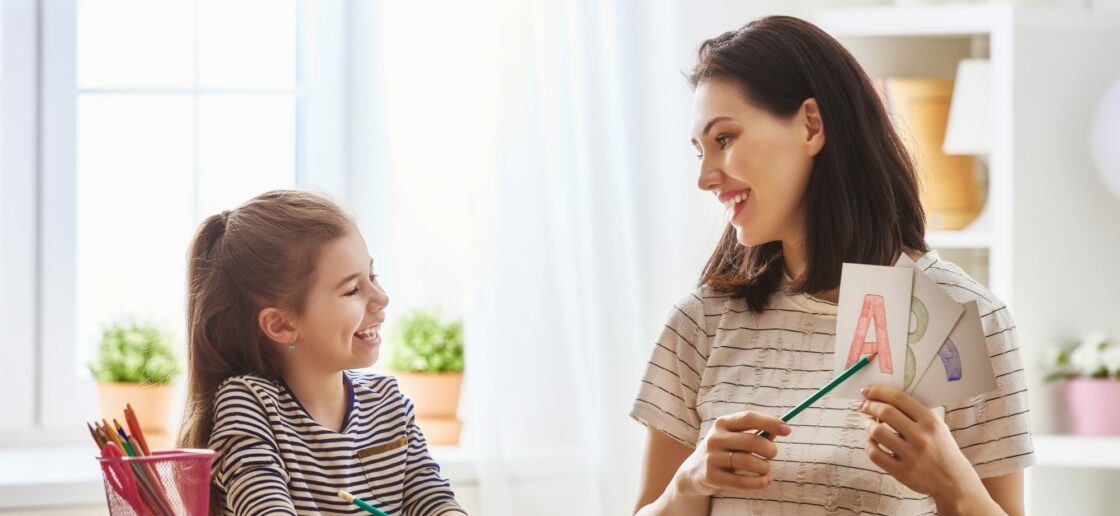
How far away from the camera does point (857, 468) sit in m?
1.34

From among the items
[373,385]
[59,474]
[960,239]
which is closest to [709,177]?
[373,385]

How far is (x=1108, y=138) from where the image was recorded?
90.3 inches

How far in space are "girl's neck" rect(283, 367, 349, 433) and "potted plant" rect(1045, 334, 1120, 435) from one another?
1538 mm

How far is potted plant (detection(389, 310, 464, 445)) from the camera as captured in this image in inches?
93.7

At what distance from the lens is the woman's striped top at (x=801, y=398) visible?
1.31m

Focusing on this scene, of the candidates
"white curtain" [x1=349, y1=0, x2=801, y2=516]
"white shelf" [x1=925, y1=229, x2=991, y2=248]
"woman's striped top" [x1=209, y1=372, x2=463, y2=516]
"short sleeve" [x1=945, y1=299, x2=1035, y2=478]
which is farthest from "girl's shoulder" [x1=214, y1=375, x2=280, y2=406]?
"white shelf" [x1=925, y1=229, x2=991, y2=248]

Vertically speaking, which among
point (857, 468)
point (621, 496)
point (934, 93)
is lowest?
point (621, 496)

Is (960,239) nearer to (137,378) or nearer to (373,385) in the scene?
(373,385)

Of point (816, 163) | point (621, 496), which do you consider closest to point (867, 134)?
point (816, 163)

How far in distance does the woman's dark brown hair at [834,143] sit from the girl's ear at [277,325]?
0.59 m

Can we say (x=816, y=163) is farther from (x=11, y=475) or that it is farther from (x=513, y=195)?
(x=11, y=475)

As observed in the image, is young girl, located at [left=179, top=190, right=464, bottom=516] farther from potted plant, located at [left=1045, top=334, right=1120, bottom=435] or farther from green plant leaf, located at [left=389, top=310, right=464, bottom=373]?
potted plant, located at [left=1045, top=334, right=1120, bottom=435]

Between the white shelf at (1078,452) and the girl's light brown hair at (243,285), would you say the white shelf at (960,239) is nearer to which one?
the white shelf at (1078,452)

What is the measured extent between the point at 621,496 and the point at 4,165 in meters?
1.40
